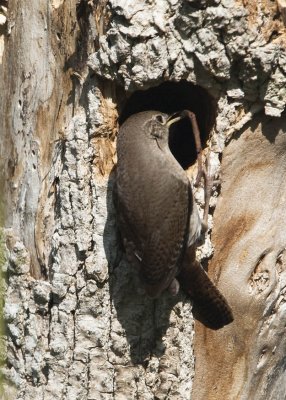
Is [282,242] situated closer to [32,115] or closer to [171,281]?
[171,281]

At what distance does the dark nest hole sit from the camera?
3957 millimetres

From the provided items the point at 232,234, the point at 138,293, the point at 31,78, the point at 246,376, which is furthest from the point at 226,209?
the point at 31,78

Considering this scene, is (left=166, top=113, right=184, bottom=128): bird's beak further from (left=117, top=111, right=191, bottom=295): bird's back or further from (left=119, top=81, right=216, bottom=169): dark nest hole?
(left=117, top=111, right=191, bottom=295): bird's back

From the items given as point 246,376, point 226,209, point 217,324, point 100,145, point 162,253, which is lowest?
point 246,376

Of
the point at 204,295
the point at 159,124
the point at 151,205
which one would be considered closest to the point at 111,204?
the point at 151,205

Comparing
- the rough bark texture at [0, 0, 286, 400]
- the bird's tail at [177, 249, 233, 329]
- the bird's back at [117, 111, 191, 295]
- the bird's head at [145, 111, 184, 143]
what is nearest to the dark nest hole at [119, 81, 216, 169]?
the rough bark texture at [0, 0, 286, 400]

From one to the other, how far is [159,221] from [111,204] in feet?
0.92

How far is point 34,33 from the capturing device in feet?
13.4

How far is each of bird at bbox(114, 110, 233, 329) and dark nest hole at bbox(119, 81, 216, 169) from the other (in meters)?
0.13

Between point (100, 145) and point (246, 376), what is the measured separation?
1568 mm

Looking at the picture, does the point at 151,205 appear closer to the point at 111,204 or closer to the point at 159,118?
the point at 111,204

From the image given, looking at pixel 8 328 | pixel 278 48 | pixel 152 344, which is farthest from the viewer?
pixel 8 328

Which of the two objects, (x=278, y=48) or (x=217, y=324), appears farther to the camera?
(x=217, y=324)

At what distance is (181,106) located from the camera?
4.48m
